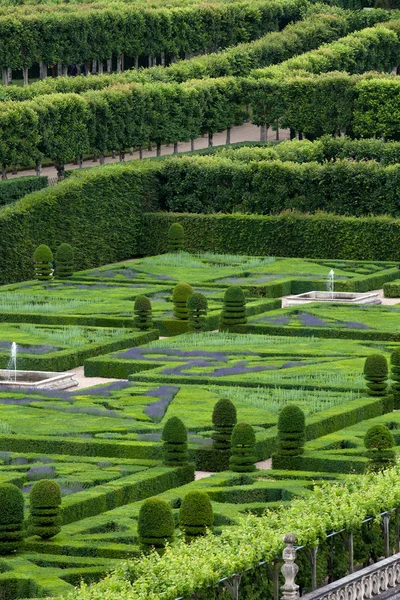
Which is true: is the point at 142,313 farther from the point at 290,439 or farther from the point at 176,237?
the point at 176,237

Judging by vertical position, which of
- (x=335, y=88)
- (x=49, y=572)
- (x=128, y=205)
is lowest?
(x=49, y=572)

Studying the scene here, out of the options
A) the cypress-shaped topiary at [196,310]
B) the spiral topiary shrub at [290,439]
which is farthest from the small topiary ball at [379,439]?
the cypress-shaped topiary at [196,310]

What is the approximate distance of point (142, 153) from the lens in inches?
3014

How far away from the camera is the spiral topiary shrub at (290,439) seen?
31.5 m

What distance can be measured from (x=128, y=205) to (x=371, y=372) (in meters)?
26.2

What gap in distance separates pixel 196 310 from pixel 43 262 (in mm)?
10486

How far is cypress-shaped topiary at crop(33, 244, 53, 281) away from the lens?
178 ft

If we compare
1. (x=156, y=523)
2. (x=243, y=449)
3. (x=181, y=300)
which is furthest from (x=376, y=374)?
Answer: (x=156, y=523)

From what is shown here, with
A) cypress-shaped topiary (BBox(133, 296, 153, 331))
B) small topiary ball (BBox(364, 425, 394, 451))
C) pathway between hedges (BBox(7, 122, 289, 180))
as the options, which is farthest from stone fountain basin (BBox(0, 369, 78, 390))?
pathway between hedges (BBox(7, 122, 289, 180))

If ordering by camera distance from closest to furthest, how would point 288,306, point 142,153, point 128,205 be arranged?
1. point 288,306
2. point 128,205
3. point 142,153

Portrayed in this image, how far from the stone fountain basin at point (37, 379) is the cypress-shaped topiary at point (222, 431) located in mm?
7627

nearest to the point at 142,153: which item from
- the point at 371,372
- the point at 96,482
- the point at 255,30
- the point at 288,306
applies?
the point at 255,30

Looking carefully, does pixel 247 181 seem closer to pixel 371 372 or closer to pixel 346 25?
pixel 371 372

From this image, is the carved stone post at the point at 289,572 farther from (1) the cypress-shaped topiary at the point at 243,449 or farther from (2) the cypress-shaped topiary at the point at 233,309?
(2) the cypress-shaped topiary at the point at 233,309
